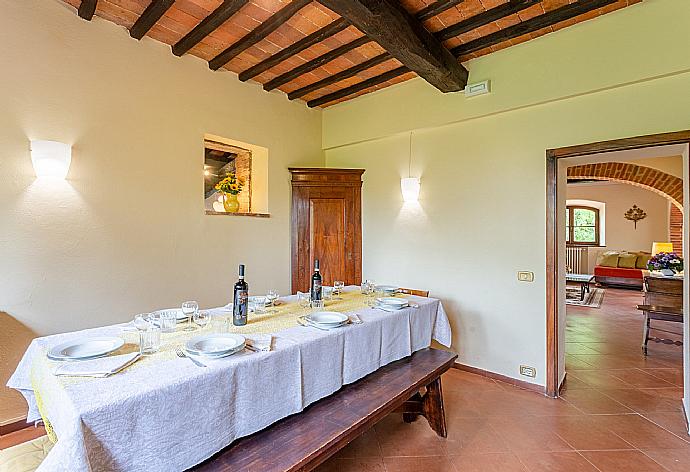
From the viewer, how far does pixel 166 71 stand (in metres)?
3.21

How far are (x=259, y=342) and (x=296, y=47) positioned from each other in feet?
8.96

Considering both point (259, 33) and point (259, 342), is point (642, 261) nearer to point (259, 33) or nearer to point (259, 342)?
point (259, 33)

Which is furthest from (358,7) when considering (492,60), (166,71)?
(166,71)


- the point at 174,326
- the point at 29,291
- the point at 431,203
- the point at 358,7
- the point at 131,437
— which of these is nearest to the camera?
the point at 131,437

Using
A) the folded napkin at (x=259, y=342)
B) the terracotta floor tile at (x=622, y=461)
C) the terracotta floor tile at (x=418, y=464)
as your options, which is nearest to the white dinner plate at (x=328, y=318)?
the folded napkin at (x=259, y=342)

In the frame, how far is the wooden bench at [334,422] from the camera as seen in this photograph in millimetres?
1314

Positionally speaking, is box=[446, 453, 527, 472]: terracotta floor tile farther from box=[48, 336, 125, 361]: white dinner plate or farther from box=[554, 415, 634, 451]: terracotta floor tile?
box=[48, 336, 125, 361]: white dinner plate

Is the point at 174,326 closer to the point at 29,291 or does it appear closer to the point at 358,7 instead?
the point at 29,291

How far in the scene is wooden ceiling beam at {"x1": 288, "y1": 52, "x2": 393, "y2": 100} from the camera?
136 inches

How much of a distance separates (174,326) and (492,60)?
344 centimetres

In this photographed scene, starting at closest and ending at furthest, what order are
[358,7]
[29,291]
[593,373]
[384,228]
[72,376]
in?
[72,376] < [358,7] < [29,291] < [593,373] < [384,228]

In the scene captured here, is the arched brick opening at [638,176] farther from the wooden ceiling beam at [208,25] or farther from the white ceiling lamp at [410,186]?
the wooden ceiling beam at [208,25]

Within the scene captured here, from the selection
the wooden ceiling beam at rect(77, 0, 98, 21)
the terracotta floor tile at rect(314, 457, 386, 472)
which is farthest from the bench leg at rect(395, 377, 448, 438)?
the wooden ceiling beam at rect(77, 0, 98, 21)

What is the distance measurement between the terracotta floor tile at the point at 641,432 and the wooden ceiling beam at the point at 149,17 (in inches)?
173
